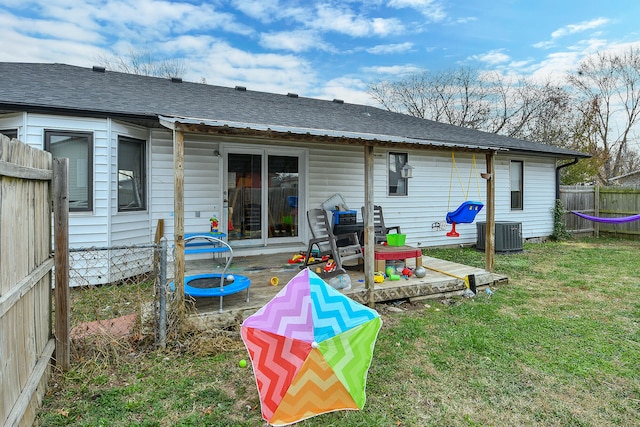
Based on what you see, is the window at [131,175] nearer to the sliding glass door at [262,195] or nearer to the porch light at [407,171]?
the sliding glass door at [262,195]

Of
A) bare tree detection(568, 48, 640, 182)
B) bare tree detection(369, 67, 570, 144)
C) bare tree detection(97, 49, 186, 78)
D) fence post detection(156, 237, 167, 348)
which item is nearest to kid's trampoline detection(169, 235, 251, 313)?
fence post detection(156, 237, 167, 348)

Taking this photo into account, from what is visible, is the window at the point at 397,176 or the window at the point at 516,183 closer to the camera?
the window at the point at 397,176

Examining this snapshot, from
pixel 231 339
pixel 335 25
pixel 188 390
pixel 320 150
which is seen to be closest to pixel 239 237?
pixel 320 150

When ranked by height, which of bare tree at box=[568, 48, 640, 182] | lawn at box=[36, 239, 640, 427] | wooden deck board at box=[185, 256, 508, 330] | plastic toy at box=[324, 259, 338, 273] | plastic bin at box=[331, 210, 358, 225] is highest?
bare tree at box=[568, 48, 640, 182]

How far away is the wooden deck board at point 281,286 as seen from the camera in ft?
12.0

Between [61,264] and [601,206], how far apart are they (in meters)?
14.4

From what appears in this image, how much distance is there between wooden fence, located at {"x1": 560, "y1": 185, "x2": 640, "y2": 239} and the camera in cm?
→ 1107

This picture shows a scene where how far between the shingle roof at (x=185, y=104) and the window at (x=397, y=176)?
0.57 metres

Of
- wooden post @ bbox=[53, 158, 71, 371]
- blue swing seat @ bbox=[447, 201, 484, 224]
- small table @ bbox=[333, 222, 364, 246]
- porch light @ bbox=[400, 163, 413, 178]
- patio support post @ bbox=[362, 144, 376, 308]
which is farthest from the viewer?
porch light @ bbox=[400, 163, 413, 178]

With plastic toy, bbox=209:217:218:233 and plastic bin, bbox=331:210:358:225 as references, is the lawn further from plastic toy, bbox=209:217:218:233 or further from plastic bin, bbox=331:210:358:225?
plastic toy, bbox=209:217:218:233

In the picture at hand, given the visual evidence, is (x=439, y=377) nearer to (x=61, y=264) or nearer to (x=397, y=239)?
(x=397, y=239)

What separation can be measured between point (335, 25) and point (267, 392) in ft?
46.6

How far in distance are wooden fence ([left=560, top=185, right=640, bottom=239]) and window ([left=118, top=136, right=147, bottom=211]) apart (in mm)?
11856

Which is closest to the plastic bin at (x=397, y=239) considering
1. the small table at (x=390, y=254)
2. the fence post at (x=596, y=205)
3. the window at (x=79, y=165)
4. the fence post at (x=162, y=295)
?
the small table at (x=390, y=254)
